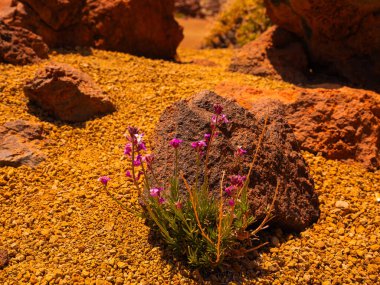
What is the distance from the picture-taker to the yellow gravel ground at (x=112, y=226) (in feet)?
12.0

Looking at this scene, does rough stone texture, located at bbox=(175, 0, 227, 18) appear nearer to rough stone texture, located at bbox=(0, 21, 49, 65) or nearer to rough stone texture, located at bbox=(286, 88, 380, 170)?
rough stone texture, located at bbox=(0, 21, 49, 65)

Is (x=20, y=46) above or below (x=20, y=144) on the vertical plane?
above

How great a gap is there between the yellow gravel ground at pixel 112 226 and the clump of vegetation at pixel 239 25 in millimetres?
4773

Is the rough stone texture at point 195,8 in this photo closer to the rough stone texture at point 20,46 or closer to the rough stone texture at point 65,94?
the rough stone texture at point 20,46

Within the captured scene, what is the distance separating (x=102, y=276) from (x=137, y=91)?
2.77 meters

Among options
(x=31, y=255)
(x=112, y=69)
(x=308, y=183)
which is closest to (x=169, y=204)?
(x=31, y=255)

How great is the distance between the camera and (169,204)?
3645mm

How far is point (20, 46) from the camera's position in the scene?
6.33 metres

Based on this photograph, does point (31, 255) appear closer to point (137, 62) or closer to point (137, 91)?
point (137, 91)

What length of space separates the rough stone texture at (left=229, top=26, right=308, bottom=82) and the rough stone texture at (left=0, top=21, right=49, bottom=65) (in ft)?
8.73

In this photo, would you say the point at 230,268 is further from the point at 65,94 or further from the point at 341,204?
the point at 65,94

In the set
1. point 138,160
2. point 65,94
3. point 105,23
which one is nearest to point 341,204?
point 138,160

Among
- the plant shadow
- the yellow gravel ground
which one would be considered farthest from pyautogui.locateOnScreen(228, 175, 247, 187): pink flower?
the yellow gravel ground

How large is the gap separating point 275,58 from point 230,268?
13.4ft
